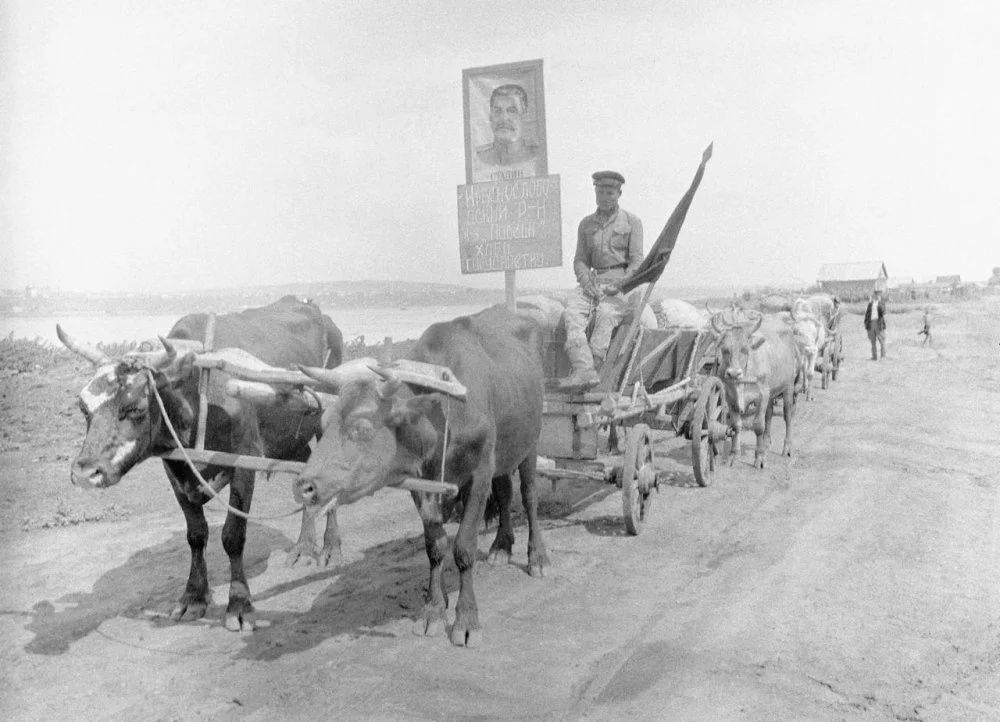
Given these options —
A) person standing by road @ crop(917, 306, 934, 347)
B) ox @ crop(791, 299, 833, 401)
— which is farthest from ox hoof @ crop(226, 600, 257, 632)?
person standing by road @ crop(917, 306, 934, 347)

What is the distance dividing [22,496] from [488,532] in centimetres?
494

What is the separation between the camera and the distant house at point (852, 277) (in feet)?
193

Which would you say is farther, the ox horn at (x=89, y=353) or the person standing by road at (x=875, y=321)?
the person standing by road at (x=875, y=321)

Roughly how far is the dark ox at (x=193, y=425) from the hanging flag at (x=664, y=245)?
3250mm

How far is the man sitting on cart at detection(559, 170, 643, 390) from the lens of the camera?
8.10 m

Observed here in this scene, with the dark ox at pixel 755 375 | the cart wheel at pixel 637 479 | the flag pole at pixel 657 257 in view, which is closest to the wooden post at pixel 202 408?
the cart wheel at pixel 637 479

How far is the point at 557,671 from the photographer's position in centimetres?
489

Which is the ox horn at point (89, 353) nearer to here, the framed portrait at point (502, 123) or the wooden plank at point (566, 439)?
the wooden plank at point (566, 439)

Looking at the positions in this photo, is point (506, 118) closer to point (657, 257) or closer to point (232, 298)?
point (657, 257)

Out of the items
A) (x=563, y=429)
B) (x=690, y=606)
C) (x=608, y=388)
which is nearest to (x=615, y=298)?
(x=608, y=388)

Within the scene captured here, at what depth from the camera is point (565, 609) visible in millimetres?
5934

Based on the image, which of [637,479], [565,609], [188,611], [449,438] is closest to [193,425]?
[188,611]

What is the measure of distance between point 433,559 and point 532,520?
1457 mm

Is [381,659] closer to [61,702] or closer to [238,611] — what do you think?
[238,611]
